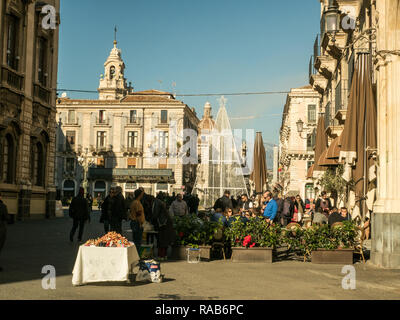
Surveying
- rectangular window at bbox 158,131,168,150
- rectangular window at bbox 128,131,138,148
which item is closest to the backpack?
rectangular window at bbox 158,131,168,150

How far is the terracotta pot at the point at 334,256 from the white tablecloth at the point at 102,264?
17.0 ft

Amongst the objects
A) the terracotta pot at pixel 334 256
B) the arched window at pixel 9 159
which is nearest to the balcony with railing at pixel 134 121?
the arched window at pixel 9 159

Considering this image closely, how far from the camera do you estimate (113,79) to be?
90875 mm

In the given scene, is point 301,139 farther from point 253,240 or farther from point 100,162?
point 253,240

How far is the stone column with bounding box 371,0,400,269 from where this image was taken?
1157 cm

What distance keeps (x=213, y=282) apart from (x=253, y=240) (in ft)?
11.8

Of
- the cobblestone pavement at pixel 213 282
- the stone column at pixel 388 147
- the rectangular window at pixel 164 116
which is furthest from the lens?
the rectangular window at pixel 164 116

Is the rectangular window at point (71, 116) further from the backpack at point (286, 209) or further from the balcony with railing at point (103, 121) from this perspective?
the backpack at point (286, 209)

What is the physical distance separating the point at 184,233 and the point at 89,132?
2717 inches

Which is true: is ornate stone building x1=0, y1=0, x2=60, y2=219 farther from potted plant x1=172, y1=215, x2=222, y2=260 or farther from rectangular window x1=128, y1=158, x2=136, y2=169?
rectangular window x1=128, y1=158, x2=136, y2=169

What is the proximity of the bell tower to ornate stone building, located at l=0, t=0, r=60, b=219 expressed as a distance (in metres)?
59.1

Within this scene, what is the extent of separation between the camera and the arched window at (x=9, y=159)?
25.1 m

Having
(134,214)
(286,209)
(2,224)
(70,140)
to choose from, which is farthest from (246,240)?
(70,140)
